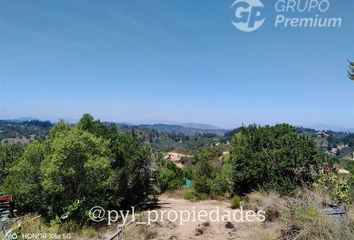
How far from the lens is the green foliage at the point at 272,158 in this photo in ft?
46.1

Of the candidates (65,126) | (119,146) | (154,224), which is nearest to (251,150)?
(119,146)

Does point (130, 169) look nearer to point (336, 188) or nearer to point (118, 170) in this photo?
point (118, 170)

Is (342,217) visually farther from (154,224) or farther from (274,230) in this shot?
(154,224)

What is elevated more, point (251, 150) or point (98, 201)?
point (251, 150)

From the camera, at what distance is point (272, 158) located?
1397 centimetres

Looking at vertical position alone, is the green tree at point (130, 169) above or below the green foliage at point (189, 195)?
above

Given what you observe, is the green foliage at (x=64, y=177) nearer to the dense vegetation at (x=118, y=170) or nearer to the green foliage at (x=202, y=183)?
the dense vegetation at (x=118, y=170)

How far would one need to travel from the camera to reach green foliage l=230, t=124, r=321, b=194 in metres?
14.1

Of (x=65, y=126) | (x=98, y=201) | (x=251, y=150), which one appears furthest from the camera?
(x=251, y=150)

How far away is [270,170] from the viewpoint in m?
14.9

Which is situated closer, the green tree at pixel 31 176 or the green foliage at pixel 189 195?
the green tree at pixel 31 176

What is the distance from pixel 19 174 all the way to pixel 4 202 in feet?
4.15

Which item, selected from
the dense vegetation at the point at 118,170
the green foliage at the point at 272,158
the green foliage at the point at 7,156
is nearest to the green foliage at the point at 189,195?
the dense vegetation at the point at 118,170

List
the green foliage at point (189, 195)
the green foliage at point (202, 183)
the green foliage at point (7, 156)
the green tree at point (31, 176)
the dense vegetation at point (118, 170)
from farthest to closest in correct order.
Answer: the green foliage at point (202, 183), the green foliage at point (189, 195), the green foliage at point (7, 156), the green tree at point (31, 176), the dense vegetation at point (118, 170)
